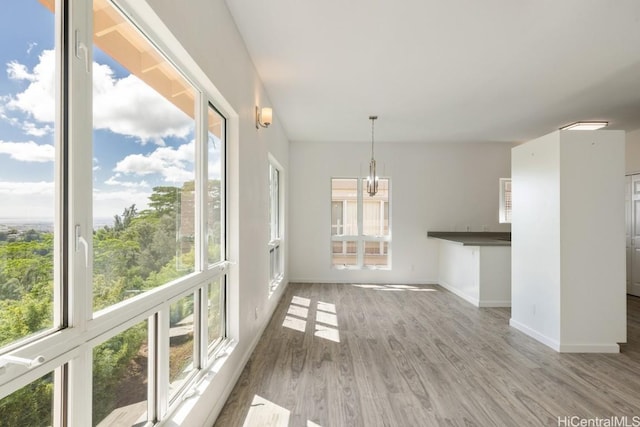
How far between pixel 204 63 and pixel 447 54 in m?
2.20

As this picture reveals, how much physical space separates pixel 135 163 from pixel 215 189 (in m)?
1.07

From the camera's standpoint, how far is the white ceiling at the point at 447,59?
2.39m

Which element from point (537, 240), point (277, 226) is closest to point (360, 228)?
point (277, 226)

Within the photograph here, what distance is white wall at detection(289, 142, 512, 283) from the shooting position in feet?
21.8

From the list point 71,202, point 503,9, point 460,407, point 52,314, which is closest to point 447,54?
point 503,9

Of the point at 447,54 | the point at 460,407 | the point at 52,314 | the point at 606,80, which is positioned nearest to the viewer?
the point at 52,314

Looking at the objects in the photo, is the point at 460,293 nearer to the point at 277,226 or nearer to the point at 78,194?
the point at 277,226

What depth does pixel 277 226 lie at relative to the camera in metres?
5.73

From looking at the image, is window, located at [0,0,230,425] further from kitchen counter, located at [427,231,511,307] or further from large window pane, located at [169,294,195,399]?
kitchen counter, located at [427,231,511,307]

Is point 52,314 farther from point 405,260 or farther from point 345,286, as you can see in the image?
point 405,260

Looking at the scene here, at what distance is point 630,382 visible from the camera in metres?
2.67

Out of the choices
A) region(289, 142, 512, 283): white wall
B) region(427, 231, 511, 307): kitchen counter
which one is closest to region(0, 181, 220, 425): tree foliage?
region(427, 231, 511, 307): kitchen counter

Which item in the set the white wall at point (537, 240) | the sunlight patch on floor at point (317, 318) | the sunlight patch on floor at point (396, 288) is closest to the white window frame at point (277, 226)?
the sunlight patch on floor at point (317, 318)

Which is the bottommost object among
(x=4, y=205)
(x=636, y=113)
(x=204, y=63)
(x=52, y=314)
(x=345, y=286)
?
(x=345, y=286)
